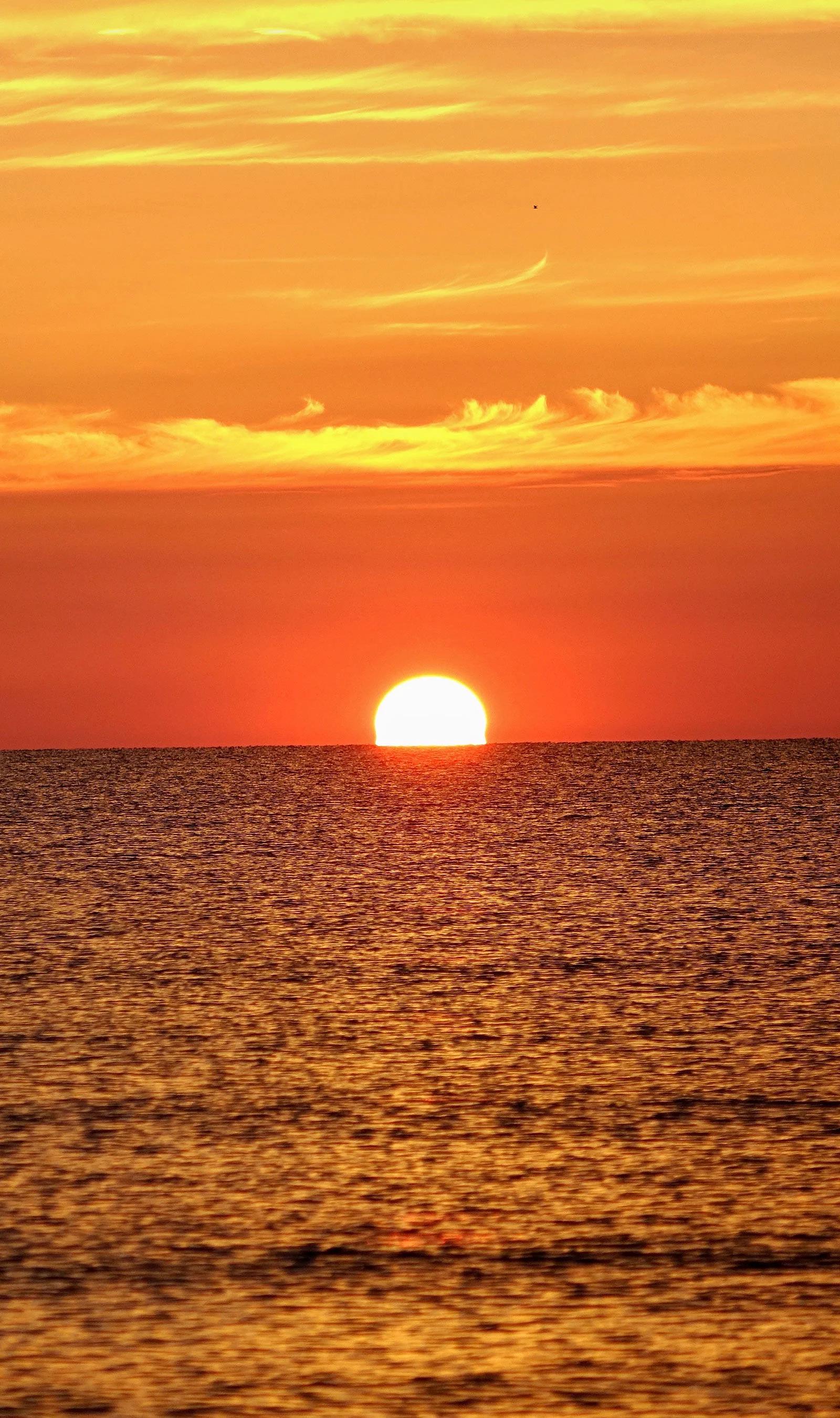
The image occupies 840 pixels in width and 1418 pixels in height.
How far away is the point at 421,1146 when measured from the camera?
7.76 m

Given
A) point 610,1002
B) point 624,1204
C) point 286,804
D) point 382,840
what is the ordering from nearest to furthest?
1. point 624,1204
2. point 610,1002
3. point 382,840
4. point 286,804

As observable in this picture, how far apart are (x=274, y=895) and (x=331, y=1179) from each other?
31.8ft

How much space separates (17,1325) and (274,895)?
11.2 metres

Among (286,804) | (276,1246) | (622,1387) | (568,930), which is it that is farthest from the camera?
(286,804)

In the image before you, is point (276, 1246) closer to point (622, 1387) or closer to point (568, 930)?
point (622, 1387)

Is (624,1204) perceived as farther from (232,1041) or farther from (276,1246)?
(232,1041)

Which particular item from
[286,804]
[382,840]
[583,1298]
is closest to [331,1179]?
[583,1298]

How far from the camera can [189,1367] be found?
5414mm

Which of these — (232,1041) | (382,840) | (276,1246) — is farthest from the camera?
(382,840)

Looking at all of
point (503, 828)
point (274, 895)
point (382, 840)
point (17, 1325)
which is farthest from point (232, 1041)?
point (503, 828)

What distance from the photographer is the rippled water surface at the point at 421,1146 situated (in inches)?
215

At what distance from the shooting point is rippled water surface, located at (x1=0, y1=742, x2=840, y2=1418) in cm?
546

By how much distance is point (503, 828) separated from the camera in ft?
80.4

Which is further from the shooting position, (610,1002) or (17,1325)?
(610,1002)
